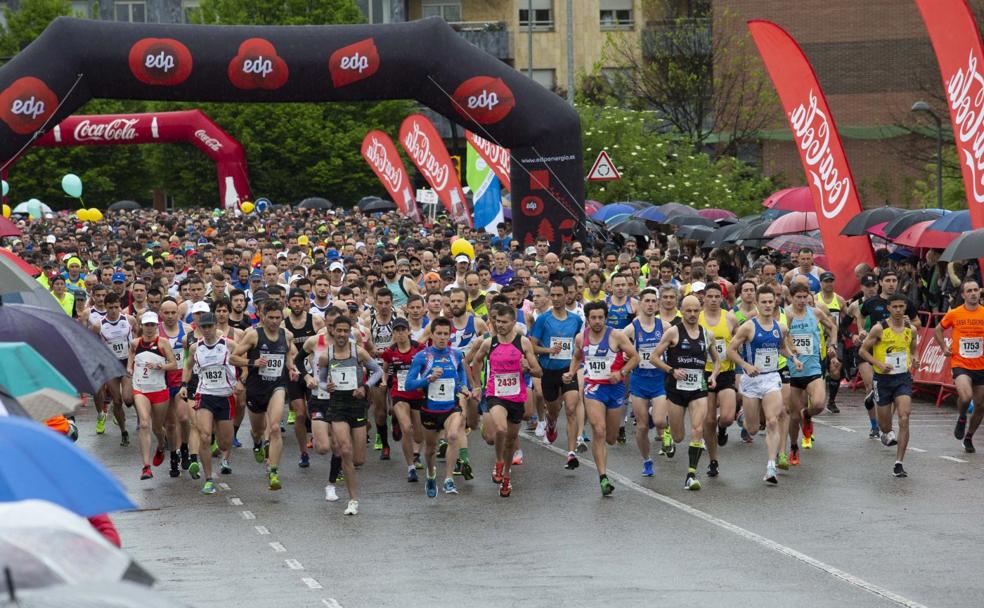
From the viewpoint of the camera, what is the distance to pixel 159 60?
26.3 meters

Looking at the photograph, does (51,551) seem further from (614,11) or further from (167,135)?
(614,11)

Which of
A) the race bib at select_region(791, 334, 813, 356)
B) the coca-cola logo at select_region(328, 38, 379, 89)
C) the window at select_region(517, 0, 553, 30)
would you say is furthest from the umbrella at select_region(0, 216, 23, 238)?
the window at select_region(517, 0, 553, 30)

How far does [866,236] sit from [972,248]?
4.74m

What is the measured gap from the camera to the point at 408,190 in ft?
140

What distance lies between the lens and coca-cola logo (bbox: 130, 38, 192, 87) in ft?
86.2

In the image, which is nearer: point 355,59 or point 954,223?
point 954,223

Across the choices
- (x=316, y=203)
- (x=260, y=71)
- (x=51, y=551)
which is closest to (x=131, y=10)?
(x=316, y=203)

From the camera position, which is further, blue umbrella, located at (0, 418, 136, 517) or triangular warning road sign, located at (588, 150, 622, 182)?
triangular warning road sign, located at (588, 150, 622, 182)

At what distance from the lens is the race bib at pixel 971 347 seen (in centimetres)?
1544

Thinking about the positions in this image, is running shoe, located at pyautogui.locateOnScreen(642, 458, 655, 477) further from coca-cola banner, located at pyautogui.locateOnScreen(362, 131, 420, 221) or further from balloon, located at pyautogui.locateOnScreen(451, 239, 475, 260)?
coca-cola banner, located at pyautogui.locateOnScreen(362, 131, 420, 221)

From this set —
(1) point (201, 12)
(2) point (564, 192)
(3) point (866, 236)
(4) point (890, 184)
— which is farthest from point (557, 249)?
(1) point (201, 12)

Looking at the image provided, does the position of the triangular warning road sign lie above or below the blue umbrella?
above

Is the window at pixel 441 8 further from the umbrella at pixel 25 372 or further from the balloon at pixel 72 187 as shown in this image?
the umbrella at pixel 25 372

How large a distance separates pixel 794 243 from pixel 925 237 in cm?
487
